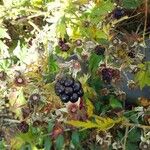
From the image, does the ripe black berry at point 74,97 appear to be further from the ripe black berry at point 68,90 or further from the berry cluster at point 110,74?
the berry cluster at point 110,74

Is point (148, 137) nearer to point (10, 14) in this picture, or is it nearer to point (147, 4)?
point (147, 4)

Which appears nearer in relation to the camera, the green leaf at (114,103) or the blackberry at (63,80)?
the blackberry at (63,80)

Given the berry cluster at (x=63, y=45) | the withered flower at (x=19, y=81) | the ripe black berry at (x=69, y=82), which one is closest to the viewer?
the ripe black berry at (x=69, y=82)

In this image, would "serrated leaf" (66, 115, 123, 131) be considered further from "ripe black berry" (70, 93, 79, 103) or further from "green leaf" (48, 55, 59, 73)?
A: "green leaf" (48, 55, 59, 73)

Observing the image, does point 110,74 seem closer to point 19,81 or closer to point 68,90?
point 68,90

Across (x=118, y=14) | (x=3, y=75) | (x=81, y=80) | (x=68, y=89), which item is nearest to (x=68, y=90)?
(x=68, y=89)

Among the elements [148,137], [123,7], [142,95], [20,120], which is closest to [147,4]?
[123,7]

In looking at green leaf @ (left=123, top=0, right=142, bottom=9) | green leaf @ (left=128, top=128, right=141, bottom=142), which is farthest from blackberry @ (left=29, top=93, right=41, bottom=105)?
green leaf @ (left=123, top=0, right=142, bottom=9)

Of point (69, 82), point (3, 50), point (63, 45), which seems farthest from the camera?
point (3, 50)

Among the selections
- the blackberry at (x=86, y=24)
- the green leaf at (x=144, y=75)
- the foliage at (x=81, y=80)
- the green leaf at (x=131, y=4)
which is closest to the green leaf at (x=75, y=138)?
the foliage at (x=81, y=80)

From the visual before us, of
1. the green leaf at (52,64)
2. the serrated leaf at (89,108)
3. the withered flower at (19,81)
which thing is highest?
the green leaf at (52,64)
